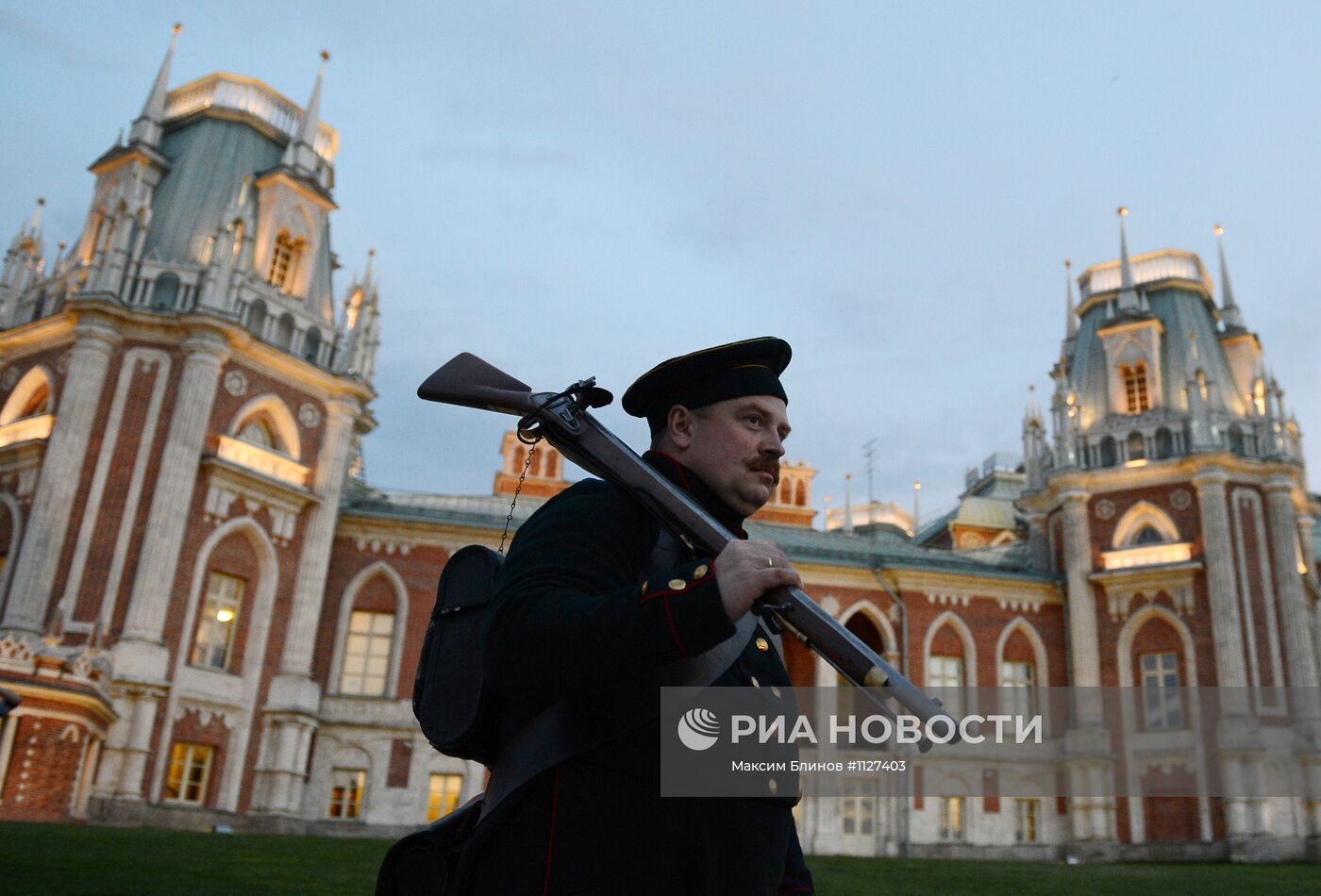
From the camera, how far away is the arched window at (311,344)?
27.5 meters

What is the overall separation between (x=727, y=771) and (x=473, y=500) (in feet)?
102

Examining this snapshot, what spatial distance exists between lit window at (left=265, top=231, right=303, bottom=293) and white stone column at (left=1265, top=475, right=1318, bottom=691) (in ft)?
85.8

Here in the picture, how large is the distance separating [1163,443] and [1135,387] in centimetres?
232

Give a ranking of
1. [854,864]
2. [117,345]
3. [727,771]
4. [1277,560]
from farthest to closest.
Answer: [1277,560] < [117,345] < [854,864] < [727,771]

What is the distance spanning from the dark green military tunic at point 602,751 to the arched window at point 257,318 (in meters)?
25.8

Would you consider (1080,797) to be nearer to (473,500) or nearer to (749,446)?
(473,500)

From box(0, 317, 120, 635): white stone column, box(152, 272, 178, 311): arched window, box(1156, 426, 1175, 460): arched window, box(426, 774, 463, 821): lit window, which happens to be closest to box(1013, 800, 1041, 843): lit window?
box(1156, 426, 1175, 460): arched window

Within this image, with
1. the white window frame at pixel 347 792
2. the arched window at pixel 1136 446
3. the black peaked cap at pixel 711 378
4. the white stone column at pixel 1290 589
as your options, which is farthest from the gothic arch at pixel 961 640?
the black peaked cap at pixel 711 378

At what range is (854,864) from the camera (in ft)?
52.3

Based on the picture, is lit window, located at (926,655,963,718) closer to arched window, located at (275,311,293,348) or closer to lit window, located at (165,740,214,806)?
lit window, located at (165,740,214,806)

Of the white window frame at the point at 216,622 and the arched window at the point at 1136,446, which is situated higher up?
the arched window at the point at 1136,446

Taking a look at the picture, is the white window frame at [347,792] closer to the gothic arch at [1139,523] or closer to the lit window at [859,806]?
the lit window at [859,806]

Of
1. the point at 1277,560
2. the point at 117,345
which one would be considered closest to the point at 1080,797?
the point at 1277,560

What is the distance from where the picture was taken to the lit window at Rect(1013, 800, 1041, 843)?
92.1 feet
